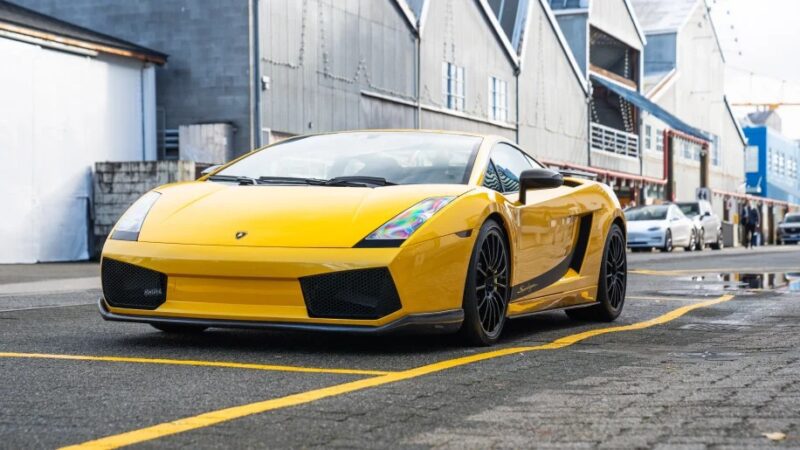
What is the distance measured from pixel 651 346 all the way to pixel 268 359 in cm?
218

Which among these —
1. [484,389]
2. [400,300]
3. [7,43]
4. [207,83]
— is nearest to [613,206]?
[400,300]

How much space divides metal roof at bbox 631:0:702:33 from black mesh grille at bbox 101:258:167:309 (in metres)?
59.0

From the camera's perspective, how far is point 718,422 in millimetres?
4152

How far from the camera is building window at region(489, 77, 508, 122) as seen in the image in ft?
117

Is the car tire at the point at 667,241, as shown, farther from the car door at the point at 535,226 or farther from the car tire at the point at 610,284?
the car door at the point at 535,226

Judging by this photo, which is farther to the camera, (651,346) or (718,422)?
(651,346)

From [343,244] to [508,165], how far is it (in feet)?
6.25

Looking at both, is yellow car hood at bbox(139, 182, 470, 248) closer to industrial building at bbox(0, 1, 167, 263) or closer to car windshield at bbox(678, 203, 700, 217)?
industrial building at bbox(0, 1, 167, 263)

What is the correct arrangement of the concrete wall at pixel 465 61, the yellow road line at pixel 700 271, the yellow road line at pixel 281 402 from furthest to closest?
the concrete wall at pixel 465 61 → the yellow road line at pixel 700 271 → the yellow road line at pixel 281 402

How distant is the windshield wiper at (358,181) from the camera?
6.74 meters

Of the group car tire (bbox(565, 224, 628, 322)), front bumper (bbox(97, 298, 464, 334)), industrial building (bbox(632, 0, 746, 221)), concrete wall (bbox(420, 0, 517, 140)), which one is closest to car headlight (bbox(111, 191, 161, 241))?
front bumper (bbox(97, 298, 464, 334))

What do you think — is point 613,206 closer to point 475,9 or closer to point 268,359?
point 268,359

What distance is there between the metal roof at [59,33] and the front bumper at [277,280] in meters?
14.4

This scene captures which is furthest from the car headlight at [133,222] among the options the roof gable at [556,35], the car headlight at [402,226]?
the roof gable at [556,35]
